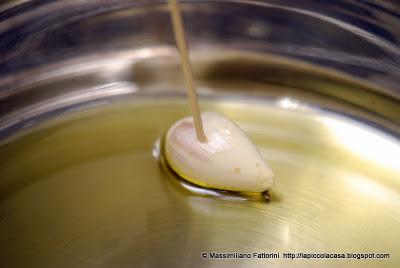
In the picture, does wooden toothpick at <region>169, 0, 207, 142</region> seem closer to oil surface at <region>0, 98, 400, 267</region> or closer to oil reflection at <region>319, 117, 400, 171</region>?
oil surface at <region>0, 98, 400, 267</region>

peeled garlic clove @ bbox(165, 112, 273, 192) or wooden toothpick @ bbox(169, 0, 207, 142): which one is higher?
wooden toothpick @ bbox(169, 0, 207, 142)

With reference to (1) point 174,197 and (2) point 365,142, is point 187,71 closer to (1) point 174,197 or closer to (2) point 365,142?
(1) point 174,197

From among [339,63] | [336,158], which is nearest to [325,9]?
[339,63]

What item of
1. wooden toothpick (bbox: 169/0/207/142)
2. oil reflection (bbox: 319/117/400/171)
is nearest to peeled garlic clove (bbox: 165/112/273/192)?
wooden toothpick (bbox: 169/0/207/142)

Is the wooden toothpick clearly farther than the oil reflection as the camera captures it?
No

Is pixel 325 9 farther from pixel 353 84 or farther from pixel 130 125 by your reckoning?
pixel 130 125

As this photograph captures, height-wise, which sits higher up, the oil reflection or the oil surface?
the oil reflection

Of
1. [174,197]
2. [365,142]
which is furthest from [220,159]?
[365,142]
